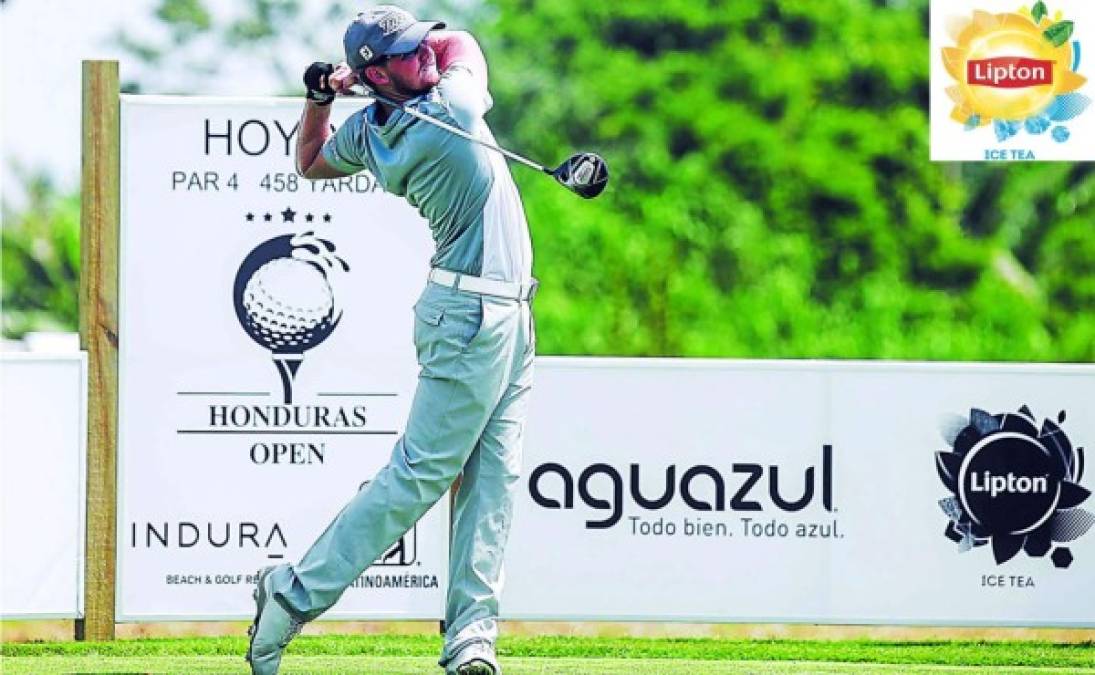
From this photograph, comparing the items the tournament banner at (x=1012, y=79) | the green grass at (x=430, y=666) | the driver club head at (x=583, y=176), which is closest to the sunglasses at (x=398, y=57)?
the driver club head at (x=583, y=176)

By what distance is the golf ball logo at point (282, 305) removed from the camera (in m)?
8.42

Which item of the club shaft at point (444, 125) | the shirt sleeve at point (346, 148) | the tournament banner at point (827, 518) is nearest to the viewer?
the club shaft at point (444, 125)

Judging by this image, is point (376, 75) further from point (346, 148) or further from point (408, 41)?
point (346, 148)

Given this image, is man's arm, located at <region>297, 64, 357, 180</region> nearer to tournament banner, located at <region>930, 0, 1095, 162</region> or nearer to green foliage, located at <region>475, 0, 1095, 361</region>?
tournament banner, located at <region>930, 0, 1095, 162</region>

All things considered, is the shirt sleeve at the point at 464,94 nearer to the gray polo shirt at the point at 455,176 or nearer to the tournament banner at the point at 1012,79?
the gray polo shirt at the point at 455,176

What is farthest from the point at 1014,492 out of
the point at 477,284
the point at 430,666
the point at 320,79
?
the point at 320,79

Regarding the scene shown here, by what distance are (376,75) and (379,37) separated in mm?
120

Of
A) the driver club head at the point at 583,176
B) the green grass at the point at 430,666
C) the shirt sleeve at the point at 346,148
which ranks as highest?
the shirt sleeve at the point at 346,148

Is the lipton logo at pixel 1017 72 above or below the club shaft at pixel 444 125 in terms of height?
above

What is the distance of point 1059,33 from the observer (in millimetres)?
9672

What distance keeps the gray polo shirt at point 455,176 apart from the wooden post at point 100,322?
197cm

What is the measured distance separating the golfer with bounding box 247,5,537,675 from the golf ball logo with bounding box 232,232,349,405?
5.76 ft

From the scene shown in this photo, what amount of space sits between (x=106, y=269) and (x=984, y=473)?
3.34 meters

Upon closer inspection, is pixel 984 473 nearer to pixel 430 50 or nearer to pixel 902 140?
pixel 430 50
